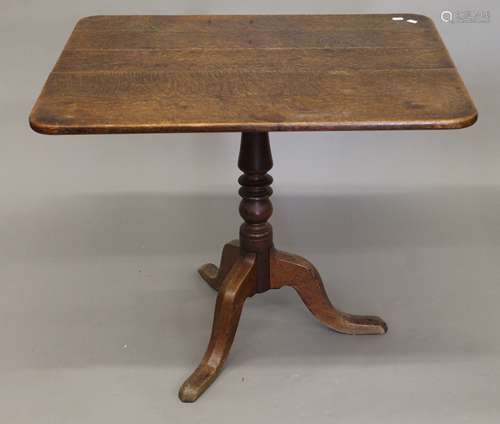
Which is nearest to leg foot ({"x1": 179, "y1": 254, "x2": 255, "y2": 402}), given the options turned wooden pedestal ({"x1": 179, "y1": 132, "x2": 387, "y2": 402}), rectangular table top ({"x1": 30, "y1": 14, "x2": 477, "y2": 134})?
turned wooden pedestal ({"x1": 179, "y1": 132, "x2": 387, "y2": 402})

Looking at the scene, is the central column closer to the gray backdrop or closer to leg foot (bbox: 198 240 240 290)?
leg foot (bbox: 198 240 240 290)

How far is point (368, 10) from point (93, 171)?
1.07 m

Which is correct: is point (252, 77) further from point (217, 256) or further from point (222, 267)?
point (217, 256)

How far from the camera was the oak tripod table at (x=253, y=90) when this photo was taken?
6.51ft

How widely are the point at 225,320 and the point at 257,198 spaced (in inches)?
11.9

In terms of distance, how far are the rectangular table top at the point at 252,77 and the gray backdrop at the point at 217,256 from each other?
0.74 metres

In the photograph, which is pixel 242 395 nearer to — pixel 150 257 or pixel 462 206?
pixel 150 257

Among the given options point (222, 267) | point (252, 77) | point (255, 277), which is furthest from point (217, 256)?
point (252, 77)

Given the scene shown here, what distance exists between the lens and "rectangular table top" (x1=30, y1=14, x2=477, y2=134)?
1.98 metres

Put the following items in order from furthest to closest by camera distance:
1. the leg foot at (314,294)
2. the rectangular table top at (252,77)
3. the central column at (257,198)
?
the leg foot at (314,294), the central column at (257,198), the rectangular table top at (252,77)

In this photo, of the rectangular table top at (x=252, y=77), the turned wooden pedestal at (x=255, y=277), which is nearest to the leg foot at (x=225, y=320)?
the turned wooden pedestal at (x=255, y=277)

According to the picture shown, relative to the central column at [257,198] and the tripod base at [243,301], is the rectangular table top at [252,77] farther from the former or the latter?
the tripod base at [243,301]

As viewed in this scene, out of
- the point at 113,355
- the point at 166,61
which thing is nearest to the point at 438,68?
the point at 166,61

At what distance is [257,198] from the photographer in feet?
8.08
